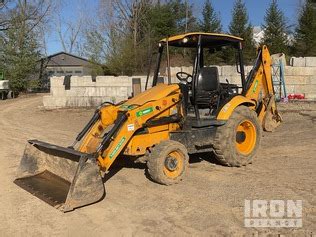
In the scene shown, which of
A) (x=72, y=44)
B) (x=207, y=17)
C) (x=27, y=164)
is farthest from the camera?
(x=72, y=44)

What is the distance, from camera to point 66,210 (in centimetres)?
527

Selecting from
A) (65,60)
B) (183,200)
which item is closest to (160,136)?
(183,200)

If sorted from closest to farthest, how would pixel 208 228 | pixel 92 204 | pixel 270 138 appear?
pixel 208 228 → pixel 92 204 → pixel 270 138

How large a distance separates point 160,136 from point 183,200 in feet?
4.57

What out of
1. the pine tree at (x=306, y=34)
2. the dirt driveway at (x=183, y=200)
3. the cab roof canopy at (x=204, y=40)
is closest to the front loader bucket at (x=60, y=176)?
the dirt driveway at (x=183, y=200)

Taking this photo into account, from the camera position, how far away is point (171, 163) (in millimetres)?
6379

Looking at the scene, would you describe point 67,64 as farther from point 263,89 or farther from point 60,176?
point 60,176

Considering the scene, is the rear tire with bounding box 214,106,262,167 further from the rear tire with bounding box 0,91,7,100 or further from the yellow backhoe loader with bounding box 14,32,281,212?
the rear tire with bounding box 0,91,7,100

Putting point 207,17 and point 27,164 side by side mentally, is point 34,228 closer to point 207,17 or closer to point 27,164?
point 27,164

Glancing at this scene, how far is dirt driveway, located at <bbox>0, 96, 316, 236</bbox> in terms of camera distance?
4.83 m

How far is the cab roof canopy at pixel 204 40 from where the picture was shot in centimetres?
714

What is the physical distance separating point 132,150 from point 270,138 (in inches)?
174

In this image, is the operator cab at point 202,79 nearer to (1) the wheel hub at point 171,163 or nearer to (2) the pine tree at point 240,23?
(1) the wheel hub at point 171,163

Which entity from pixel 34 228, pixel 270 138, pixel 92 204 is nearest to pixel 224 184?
pixel 92 204
